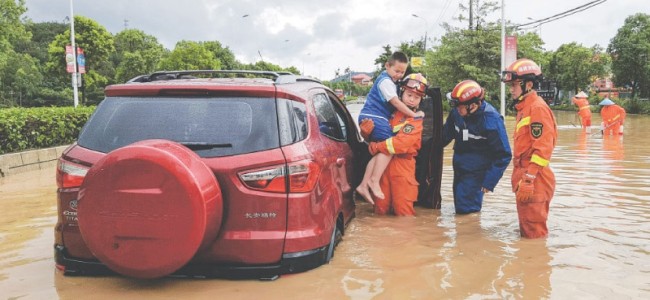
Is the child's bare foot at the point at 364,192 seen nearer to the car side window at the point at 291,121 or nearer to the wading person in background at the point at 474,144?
the wading person in background at the point at 474,144

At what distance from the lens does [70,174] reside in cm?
355

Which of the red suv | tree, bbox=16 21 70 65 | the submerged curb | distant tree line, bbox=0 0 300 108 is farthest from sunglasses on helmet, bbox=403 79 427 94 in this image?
tree, bbox=16 21 70 65

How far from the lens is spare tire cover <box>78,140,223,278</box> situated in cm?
319

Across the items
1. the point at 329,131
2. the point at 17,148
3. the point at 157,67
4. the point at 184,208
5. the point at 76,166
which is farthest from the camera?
the point at 157,67

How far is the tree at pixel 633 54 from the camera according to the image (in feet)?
142

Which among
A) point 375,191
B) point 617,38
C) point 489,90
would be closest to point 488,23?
point 489,90

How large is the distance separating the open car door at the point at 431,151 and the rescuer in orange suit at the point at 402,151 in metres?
0.35

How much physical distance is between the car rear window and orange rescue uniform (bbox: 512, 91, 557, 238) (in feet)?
8.24

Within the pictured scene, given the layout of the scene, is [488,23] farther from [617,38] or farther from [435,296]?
[435,296]

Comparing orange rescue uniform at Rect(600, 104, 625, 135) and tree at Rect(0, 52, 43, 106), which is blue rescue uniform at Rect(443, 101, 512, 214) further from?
tree at Rect(0, 52, 43, 106)

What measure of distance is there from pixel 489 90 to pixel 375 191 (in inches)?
1303

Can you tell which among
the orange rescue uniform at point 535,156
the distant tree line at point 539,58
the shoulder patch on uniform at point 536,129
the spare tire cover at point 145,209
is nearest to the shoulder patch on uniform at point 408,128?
the orange rescue uniform at point 535,156

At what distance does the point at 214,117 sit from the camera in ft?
11.8

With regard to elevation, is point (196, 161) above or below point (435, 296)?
above
